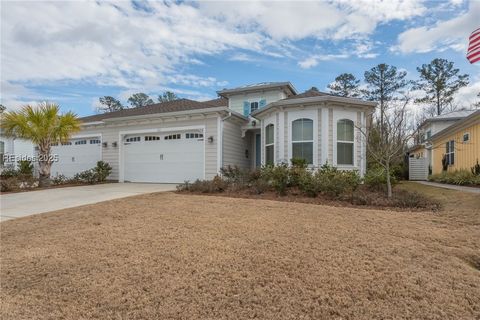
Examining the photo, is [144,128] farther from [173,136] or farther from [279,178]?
[279,178]

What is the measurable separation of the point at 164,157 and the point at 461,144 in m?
13.8

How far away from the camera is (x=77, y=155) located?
1541cm

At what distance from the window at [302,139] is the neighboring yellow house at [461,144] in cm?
624

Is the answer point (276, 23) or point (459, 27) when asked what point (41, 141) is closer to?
point (276, 23)

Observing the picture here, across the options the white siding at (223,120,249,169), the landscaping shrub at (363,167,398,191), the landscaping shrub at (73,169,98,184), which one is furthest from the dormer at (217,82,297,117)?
the landscaping shrub at (73,169,98,184)

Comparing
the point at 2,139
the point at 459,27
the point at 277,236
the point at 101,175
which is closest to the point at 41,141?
the point at 101,175

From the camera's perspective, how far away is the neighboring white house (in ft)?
34.9

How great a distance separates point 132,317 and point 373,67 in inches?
1122

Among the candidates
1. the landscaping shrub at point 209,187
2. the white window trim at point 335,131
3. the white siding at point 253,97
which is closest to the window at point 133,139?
the white siding at point 253,97

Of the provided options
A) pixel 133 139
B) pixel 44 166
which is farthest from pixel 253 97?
pixel 44 166

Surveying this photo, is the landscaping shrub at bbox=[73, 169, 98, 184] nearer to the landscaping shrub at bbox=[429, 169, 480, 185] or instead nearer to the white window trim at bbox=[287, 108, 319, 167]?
the white window trim at bbox=[287, 108, 319, 167]

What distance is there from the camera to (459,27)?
9.88 meters

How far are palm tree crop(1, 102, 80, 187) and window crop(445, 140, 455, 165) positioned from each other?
18.1m

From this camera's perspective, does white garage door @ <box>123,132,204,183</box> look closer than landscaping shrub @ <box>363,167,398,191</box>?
No
